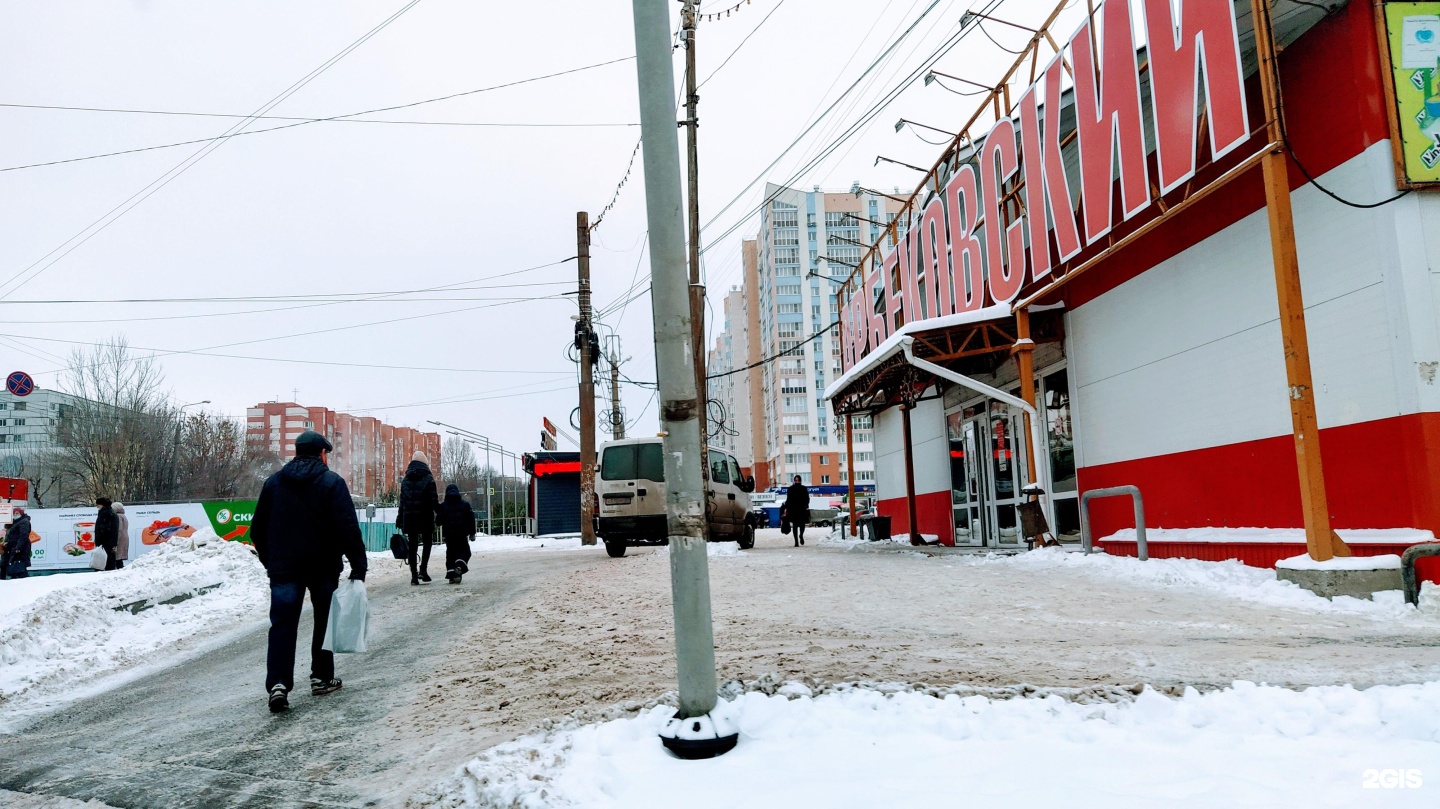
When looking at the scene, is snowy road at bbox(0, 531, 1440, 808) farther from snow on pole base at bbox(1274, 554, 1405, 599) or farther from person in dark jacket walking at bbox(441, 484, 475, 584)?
person in dark jacket walking at bbox(441, 484, 475, 584)

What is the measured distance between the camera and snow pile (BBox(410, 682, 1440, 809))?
2.98 metres

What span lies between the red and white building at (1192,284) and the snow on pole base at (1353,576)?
1.87 ft

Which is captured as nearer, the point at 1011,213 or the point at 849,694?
the point at 849,694

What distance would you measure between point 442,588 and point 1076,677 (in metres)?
9.14

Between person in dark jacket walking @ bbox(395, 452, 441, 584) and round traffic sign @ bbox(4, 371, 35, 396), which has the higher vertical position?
round traffic sign @ bbox(4, 371, 35, 396)

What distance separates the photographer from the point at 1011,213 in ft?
40.8

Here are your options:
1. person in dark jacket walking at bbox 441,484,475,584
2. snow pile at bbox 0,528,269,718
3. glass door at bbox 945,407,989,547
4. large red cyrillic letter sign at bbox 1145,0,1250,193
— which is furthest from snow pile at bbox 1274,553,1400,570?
person in dark jacket walking at bbox 441,484,475,584

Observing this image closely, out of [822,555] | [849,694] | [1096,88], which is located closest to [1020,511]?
[822,555]

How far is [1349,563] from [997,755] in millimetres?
4898

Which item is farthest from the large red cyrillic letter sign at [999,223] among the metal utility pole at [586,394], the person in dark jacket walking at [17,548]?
the person in dark jacket walking at [17,548]

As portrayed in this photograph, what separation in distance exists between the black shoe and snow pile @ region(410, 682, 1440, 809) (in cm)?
241

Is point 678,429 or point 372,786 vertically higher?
point 678,429

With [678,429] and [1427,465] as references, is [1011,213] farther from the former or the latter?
[678,429]

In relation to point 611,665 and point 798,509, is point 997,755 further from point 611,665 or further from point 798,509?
point 798,509
